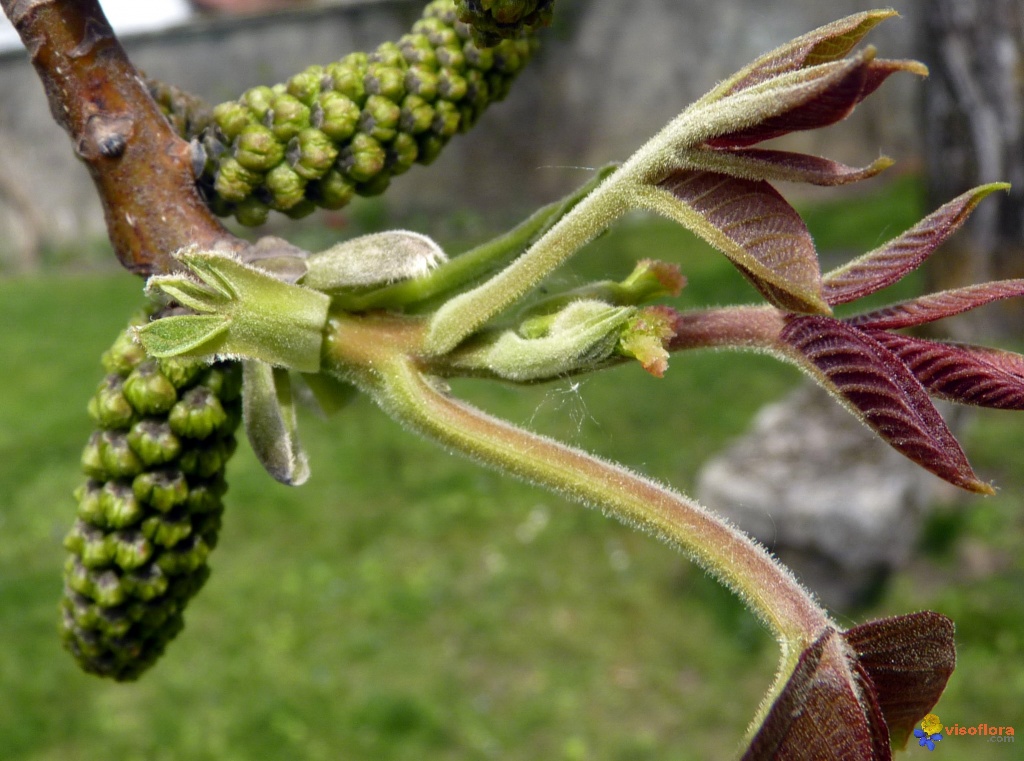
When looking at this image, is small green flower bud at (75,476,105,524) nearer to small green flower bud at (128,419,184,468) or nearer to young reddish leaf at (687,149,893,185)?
small green flower bud at (128,419,184,468)

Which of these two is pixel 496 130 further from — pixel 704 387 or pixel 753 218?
pixel 753 218

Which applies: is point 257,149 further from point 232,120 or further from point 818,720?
point 818,720

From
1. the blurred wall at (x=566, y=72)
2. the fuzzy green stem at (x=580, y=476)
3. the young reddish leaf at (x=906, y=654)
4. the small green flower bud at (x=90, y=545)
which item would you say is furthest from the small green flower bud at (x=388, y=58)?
the blurred wall at (x=566, y=72)

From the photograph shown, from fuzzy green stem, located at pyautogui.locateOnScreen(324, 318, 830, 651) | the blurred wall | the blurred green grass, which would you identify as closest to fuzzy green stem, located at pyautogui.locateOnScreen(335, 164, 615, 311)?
fuzzy green stem, located at pyautogui.locateOnScreen(324, 318, 830, 651)

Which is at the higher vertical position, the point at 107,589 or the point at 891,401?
the point at 891,401
